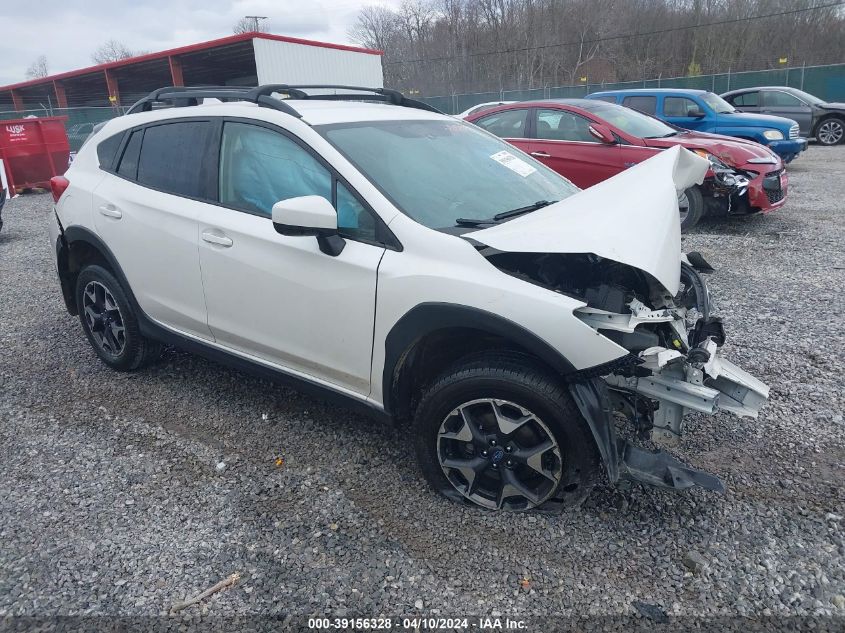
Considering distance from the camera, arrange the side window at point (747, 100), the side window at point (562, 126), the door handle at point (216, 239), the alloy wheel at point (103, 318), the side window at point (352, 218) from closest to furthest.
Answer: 1. the side window at point (352, 218)
2. the door handle at point (216, 239)
3. the alloy wheel at point (103, 318)
4. the side window at point (562, 126)
5. the side window at point (747, 100)

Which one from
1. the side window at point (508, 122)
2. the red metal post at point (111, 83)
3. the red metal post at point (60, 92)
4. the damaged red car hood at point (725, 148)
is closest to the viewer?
the damaged red car hood at point (725, 148)

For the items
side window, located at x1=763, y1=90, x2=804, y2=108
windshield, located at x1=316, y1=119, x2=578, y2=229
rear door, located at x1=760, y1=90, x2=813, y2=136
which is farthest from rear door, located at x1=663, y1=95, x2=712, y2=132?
windshield, located at x1=316, y1=119, x2=578, y2=229

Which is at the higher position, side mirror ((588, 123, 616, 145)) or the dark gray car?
side mirror ((588, 123, 616, 145))

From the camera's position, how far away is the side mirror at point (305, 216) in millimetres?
2658

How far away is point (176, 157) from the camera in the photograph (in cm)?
365

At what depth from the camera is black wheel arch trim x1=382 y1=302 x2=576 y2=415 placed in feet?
7.82

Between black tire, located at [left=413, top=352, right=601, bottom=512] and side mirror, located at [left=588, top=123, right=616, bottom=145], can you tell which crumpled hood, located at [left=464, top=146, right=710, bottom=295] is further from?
side mirror, located at [left=588, top=123, right=616, bottom=145]

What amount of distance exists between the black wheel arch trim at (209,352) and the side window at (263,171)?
856 millimetres

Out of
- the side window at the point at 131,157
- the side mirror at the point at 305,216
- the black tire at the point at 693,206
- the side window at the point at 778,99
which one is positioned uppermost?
the side window at the point at 131,157

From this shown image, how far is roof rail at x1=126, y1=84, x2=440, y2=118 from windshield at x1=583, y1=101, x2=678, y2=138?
4.84 metres

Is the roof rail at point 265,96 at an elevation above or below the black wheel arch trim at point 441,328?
above

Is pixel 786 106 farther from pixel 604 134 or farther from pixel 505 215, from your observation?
pixel 505 215

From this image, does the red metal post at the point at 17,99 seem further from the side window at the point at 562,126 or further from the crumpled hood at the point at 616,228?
the crumpled hood at the point at 616,228

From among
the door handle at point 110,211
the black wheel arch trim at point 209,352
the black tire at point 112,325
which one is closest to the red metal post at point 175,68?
the black wheel arch trim at point 209,352
